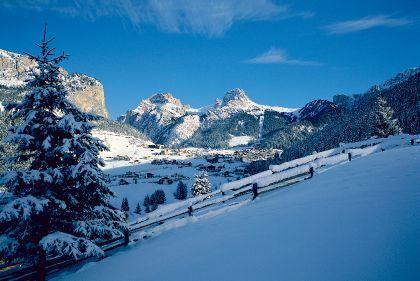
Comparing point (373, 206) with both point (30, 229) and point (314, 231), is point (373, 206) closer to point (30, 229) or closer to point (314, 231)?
point (314, 231)

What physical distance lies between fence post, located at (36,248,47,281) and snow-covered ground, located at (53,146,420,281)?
24.4 inches

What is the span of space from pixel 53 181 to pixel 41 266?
113 inches

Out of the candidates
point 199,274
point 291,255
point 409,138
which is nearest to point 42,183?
point 199,274

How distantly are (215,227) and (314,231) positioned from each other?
14.6 feet

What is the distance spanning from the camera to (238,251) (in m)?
8.10

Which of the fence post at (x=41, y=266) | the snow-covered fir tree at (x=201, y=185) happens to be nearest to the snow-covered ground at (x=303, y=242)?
the fence post at (x=41, y=266)

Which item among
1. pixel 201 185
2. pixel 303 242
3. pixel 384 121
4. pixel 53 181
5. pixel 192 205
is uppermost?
pixel 384 121

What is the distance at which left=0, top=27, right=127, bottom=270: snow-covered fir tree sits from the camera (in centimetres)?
1096

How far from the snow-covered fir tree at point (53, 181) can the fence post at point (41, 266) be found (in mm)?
42

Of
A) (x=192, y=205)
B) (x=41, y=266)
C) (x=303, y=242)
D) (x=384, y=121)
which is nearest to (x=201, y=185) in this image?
(x=384, y=121)

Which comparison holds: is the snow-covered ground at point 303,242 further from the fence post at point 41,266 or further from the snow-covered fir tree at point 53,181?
the snow-covered fir tree at point 53,181

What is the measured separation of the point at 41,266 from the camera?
11516 millimetres

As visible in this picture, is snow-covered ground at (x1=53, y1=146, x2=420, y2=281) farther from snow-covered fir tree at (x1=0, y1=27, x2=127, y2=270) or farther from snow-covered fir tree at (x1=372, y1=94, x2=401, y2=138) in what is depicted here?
snow-covered fir tree at (x1=372, y1=94, x2=401, y2=138)

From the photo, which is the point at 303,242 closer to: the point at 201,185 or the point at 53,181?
Result: the point at 53,181
